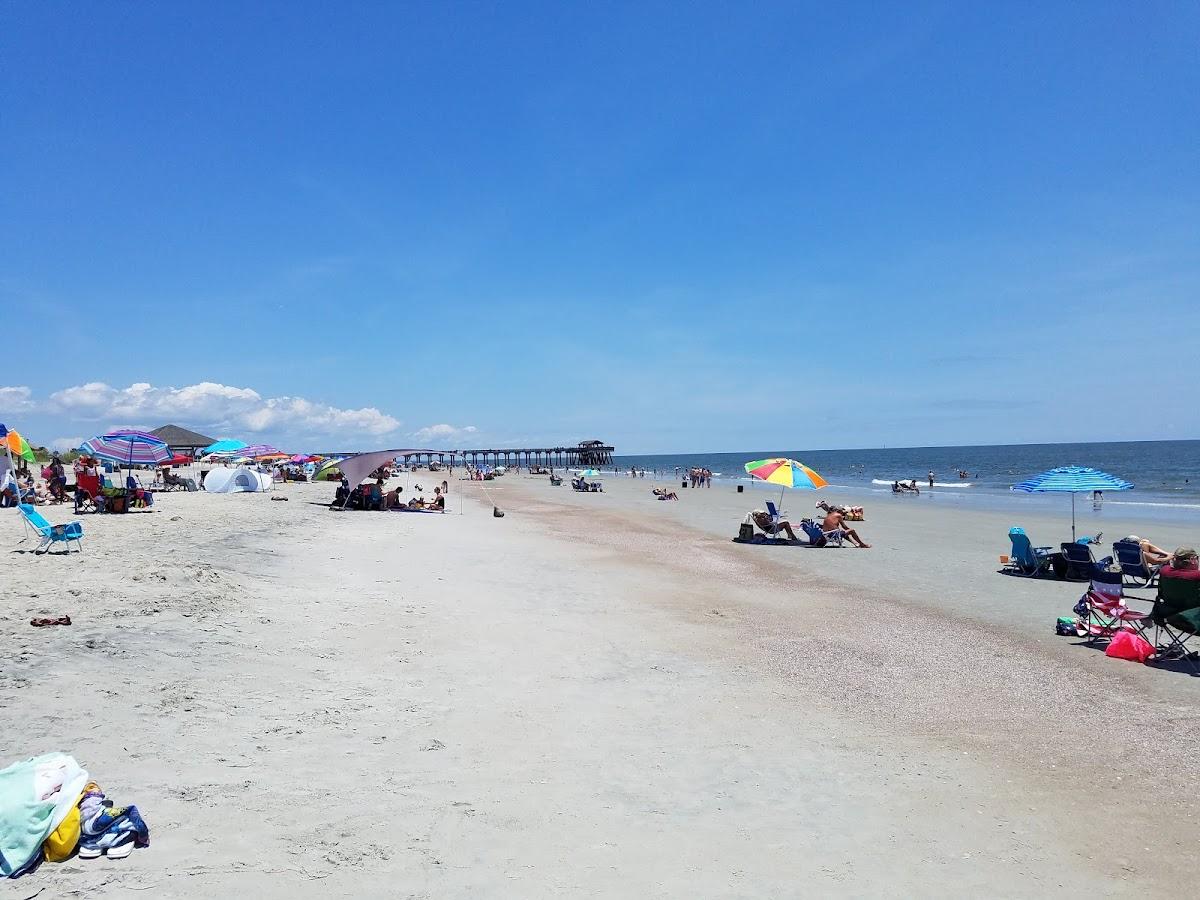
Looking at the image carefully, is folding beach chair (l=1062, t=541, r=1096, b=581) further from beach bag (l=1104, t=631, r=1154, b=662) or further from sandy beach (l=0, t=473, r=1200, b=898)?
beach bag (l=1104, t=631, r=1154, b=662)

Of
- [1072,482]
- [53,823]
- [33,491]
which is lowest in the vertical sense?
[53,823]

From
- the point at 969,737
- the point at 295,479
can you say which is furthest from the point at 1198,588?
the point at 295,479

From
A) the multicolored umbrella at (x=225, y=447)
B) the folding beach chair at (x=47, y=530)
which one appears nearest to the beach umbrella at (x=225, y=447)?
the multicolored umbrella at (x=225, y=447)

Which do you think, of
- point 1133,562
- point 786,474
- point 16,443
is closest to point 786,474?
point 786,474

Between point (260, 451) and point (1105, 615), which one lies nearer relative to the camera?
point (1105, 615)

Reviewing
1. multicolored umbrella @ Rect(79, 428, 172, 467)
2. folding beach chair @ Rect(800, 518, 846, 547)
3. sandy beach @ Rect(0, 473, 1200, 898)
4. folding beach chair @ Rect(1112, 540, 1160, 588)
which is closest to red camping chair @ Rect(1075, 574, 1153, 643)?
sandy beach @ Rect(0, 473, 1200, 898)

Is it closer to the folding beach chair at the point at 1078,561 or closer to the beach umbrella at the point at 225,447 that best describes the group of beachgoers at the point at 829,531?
the folding beach chair at the point at 1078,561

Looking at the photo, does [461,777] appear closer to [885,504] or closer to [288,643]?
[288,643]

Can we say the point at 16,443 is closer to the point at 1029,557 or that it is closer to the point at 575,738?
the point at 575,738

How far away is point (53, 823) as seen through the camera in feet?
11.3

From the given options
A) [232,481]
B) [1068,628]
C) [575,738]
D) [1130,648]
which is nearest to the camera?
[575,738]

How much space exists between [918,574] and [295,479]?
114 ft

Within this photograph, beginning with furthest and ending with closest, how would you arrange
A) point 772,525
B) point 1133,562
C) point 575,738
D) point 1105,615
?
1. point 772,525
2. point 1133,562
3. point 1105,615
4. point 575,738

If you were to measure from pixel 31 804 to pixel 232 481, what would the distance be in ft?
85.1
